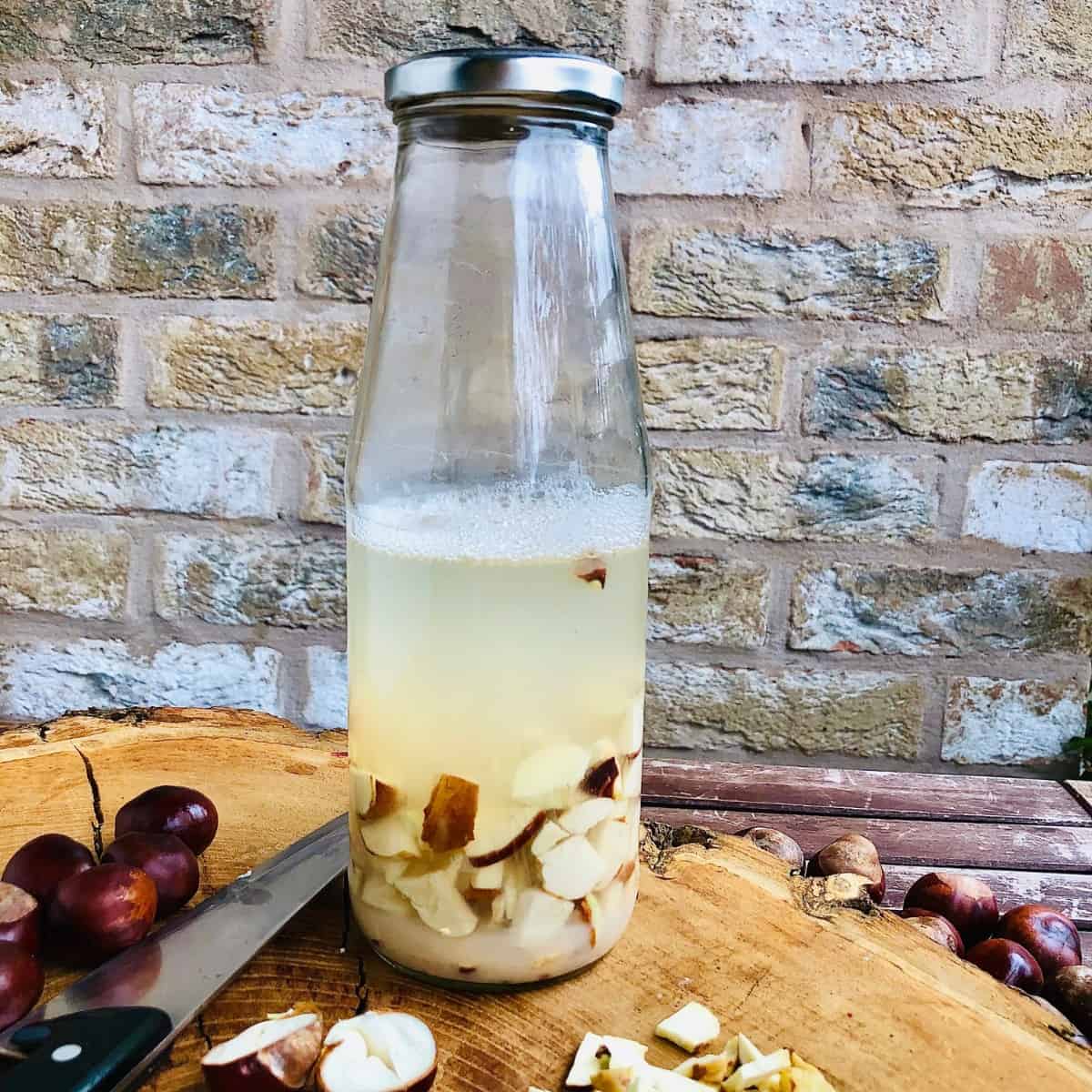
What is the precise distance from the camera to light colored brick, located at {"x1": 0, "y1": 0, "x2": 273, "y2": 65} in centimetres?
103

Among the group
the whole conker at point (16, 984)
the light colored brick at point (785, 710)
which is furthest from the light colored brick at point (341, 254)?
the whole conker at point (16, 984)

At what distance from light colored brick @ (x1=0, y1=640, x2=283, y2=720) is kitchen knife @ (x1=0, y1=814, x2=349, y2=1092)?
0.55m

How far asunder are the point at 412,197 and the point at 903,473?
2.27 feet

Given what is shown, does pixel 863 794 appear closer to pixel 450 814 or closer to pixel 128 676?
pixel 450 814

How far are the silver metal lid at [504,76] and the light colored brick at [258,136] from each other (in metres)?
0.59

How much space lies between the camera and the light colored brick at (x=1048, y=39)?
991 mm

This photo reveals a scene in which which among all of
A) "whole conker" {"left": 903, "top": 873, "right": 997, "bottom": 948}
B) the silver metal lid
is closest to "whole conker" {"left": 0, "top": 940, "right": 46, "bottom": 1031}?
the silver metal lid

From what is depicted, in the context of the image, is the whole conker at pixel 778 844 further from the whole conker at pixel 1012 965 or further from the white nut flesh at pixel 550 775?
the white nut flesh at pixel 550 775

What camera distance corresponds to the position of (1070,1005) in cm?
65

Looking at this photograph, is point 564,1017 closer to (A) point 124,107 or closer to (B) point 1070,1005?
(B) point 1070,1005

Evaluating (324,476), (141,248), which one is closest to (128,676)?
(324,476)

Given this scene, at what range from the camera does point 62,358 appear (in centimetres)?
109

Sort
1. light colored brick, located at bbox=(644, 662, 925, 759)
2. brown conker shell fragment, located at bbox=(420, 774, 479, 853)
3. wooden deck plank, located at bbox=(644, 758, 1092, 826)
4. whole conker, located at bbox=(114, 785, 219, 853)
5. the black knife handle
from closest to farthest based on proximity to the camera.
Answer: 1. the black knife handle
2. brown conker shell fragment, located at bbox=(420, 774, 479, 853)
3. whole conker, located at bbox=(114, 785, 219, 853)
4. wooden deck plank, located at bbox=(644, 758, 1092, 826)
5. light colored brick, located at bbox=(644, 662, 925, 759)

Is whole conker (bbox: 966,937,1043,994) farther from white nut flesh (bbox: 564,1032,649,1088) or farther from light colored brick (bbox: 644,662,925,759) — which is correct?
light colored brick (bbox: 644,662,925,759)
